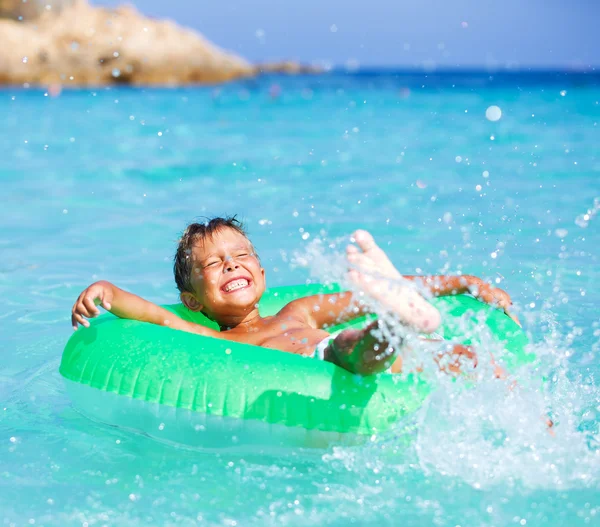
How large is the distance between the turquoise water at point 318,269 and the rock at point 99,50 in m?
13.7

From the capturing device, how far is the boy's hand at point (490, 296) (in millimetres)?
3592

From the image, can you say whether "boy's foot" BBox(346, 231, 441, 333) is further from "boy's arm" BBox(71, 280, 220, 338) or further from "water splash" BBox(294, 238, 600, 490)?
"boy's arm" BBox(71, 280, 220, 338)

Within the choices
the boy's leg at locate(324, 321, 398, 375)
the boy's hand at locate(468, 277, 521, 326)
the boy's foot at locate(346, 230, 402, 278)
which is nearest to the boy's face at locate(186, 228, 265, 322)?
the boy's leg at locate(324, 321, 398, 375)

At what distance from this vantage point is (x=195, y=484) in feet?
8.92

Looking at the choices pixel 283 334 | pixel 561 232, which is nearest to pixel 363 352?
pixel 283 334

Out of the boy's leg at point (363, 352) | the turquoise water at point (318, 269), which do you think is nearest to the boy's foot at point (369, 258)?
the boy's leg at point (363, 352)

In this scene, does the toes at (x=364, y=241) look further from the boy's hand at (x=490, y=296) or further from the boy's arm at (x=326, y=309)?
the boy's hand at (x=490, y=296)

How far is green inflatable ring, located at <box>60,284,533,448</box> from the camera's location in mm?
2717

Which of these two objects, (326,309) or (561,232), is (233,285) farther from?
(561,232)

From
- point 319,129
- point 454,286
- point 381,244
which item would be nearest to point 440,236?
point 381,244

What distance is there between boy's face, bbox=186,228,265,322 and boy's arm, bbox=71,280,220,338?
0.13 meters

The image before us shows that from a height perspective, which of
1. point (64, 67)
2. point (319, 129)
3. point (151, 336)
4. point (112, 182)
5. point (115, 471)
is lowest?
point (115, 471)

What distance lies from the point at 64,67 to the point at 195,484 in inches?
1078

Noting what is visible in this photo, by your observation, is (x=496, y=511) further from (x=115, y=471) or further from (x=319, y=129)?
(x=319, y=129)
